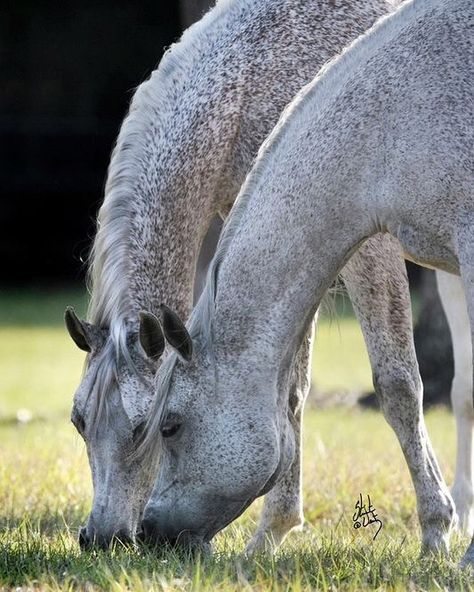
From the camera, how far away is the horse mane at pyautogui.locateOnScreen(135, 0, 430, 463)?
426 centimetres

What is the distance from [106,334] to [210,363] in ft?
2.40

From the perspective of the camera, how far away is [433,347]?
10.5 meters

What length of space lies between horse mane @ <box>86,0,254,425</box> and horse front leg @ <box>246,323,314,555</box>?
2.62ft

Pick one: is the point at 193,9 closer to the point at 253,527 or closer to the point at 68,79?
the point at 253,527

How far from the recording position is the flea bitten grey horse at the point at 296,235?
161 inches

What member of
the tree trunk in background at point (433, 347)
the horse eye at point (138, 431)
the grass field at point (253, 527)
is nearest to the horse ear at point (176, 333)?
the horse eye at point (138, 431)

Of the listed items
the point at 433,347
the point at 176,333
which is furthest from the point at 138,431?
the point at 433,347

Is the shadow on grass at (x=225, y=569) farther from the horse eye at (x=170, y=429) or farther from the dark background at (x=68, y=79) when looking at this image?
the dark background at (x=68, y=79)

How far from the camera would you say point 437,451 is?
8109 mm

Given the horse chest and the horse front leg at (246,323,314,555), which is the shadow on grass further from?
the horse chest

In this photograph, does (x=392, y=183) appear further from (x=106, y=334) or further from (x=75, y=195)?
(x=75, y=195)

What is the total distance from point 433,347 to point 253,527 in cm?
498

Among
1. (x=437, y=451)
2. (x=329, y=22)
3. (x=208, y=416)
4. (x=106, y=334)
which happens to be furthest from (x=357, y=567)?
(x=437, y=451)

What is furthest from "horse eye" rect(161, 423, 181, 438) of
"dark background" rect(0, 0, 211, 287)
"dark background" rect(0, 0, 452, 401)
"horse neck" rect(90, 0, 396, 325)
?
"dark background" rect(0, 0, 211, 287)
